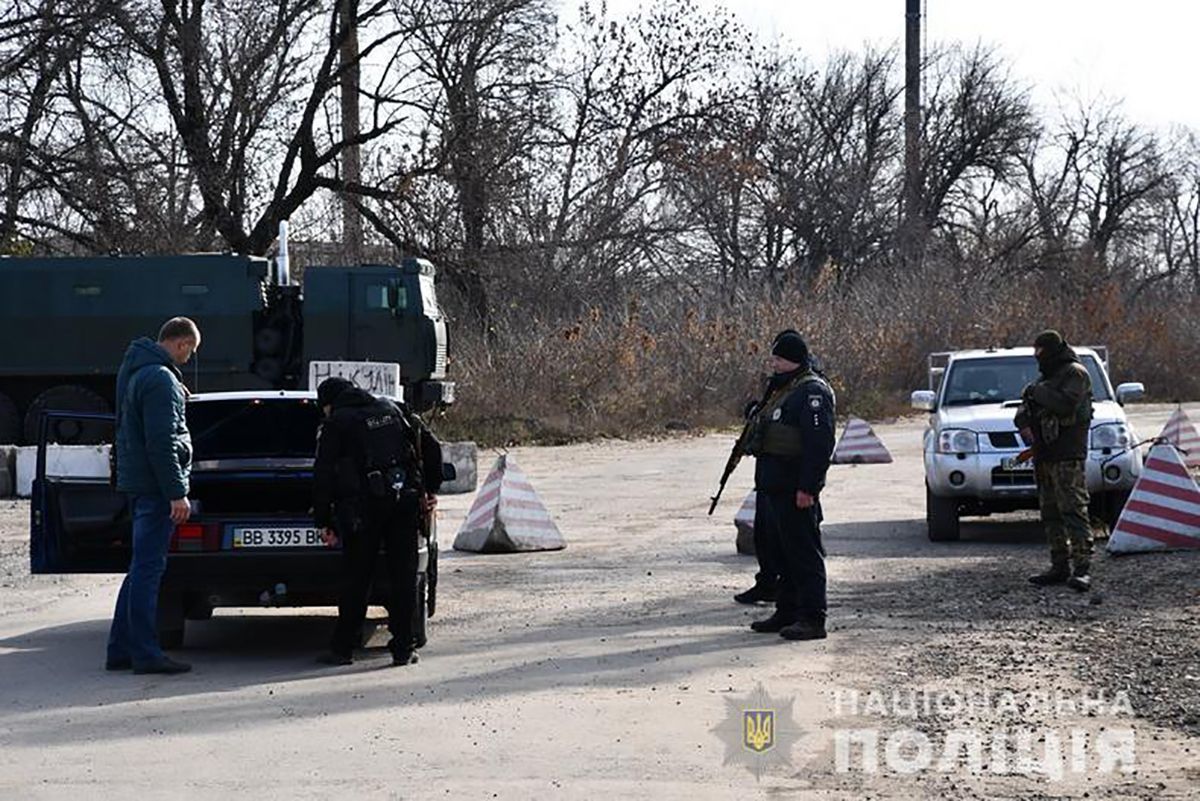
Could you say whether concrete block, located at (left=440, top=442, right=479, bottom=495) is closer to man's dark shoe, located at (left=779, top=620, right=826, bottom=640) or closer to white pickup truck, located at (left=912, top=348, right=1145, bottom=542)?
white pickup truck, located at (left=912, top=348, right=1145, bottom=542)

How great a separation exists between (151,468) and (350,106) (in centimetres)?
3170

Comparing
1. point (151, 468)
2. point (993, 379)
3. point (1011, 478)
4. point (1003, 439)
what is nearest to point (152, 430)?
point (151, 468)

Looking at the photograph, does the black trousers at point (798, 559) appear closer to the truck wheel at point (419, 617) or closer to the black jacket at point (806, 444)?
the black jacket at point (806, 444)

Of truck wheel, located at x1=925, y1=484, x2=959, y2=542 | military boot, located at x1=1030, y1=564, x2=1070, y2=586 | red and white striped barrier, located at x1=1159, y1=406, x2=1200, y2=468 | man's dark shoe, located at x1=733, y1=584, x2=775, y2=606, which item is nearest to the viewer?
man's dark shoe, located at x1=733, y1=584, x2=775, y2=606

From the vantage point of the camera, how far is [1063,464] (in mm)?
12914

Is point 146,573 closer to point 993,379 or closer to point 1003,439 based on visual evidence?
point 1003,439

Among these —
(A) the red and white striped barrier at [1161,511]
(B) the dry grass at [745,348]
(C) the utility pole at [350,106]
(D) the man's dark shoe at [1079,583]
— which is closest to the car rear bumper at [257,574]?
(D) the man's dark shoe at [1079,583]

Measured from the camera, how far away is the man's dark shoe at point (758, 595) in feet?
40.2

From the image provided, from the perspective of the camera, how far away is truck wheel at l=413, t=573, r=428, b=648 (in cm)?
1051

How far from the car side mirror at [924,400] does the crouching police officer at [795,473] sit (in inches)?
238

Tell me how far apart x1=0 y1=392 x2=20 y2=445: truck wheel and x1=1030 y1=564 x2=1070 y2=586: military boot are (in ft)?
61.3

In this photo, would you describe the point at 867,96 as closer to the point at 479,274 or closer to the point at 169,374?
the point at 479,274

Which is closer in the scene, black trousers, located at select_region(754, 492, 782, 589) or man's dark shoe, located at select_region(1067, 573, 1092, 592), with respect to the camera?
black trousers, located at select_region(754, 492, 782, 589)

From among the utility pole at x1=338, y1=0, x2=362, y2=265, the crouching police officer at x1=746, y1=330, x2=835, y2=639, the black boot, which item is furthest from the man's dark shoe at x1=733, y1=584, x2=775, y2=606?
the utility pole at x1=338, y1=0, x2=362, y2=265
